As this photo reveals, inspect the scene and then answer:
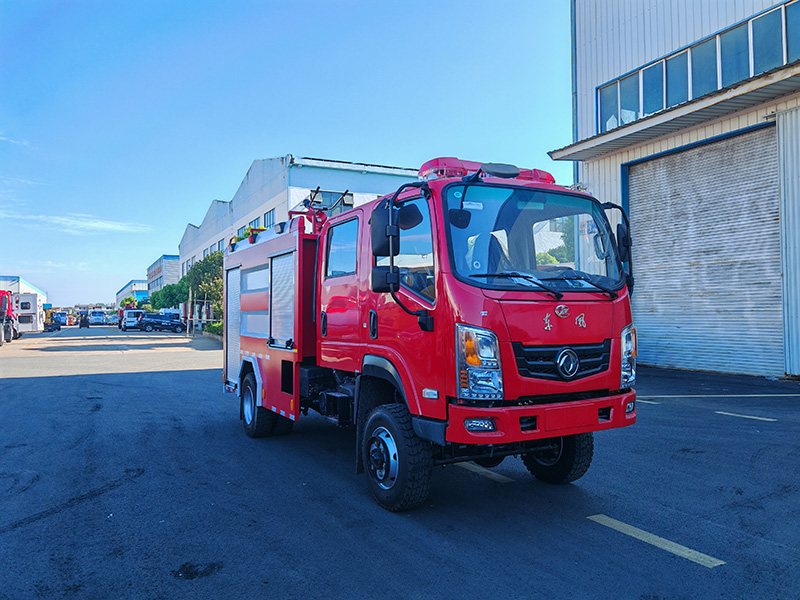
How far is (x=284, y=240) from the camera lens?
708 centimetres

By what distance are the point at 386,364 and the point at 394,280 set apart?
29.7 inches

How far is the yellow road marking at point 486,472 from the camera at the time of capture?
5.89 meters

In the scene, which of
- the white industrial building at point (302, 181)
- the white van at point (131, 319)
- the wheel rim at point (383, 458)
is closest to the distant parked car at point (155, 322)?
the white van at point (131, 319)

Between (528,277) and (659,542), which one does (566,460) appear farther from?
(528,277)

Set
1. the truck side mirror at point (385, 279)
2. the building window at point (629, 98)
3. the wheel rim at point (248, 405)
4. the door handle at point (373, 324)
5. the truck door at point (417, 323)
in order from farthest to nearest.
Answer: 1. the building window at point (629, 98)
2. the wheel rim at point (248, 405)
3. the door handle at point (373, 324)
4. the truck side mirror at point (385, 279)
5. the truck door at point (417, 323)

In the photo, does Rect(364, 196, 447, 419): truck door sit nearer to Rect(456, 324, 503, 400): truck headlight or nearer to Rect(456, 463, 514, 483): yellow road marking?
Rect(456, 324, 503, 400): truck headlight

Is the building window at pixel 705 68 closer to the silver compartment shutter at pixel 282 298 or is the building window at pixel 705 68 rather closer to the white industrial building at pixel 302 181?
the silver compartment shutter at pixel 282 298

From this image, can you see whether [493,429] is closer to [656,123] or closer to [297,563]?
[297,563]

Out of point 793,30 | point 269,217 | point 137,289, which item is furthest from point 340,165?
point 137,289

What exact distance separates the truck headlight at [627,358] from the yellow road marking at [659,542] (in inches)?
41.8

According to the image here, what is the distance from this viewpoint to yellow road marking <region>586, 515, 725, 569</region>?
12.8 ft

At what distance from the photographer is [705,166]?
14.6 meters

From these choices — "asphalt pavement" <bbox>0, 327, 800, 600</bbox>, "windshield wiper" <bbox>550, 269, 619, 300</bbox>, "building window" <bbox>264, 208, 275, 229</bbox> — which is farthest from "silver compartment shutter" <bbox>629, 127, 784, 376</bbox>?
"building window" <bbox>264, 208, 275, 229</bbox>

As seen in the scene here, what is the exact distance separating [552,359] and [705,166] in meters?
12.5
